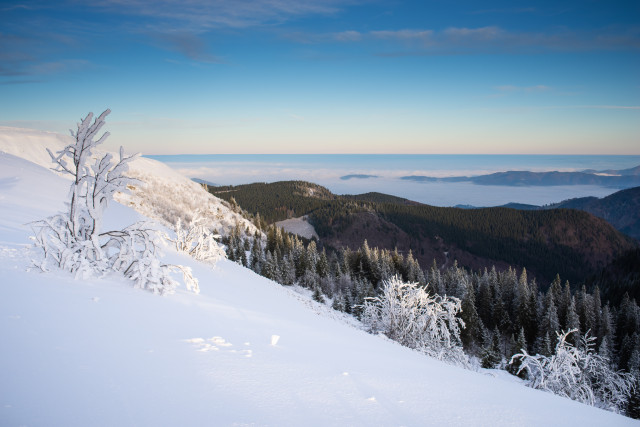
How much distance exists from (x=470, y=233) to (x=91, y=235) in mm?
177649

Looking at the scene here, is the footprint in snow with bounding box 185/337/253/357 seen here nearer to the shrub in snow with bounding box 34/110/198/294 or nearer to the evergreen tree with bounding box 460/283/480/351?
the shrub in snow with bounding box 34/110/198/294

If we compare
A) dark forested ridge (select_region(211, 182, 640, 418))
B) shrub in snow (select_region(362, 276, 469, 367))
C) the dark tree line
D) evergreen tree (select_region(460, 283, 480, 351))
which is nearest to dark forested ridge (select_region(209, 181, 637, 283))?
dark forested ridge (select_region(211, 182, 640, 418))

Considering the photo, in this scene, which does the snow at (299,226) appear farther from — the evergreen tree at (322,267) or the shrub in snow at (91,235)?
the shrub in snow at (91,235)

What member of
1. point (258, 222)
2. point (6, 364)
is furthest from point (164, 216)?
point (6, 364)

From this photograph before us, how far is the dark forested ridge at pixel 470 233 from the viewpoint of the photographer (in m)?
152

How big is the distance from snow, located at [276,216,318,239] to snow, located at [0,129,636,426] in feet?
477

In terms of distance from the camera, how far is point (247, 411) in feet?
12.4

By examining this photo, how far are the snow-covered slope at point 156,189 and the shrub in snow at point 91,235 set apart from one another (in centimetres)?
3719

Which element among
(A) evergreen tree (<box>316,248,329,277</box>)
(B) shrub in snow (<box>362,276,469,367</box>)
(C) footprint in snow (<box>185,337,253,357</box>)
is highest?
(C) footprint in snow (<box>185,337,253,357</box>)

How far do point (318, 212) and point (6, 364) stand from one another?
544 ft

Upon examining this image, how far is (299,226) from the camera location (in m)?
163

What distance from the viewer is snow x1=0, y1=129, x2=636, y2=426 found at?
3.56 metres

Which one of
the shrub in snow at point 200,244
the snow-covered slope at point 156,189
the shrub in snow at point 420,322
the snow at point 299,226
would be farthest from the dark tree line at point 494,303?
the snow at point 299,226

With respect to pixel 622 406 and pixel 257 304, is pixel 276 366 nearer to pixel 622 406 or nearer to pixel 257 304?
pixel 257 304
